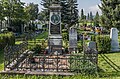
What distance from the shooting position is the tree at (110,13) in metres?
36.6

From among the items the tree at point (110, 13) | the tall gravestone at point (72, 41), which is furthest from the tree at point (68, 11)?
the tall gravestone at point (72, 41)

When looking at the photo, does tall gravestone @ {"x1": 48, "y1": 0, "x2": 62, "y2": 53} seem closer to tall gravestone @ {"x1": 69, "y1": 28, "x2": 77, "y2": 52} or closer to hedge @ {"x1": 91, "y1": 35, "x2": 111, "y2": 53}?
tall gravestone @ {"x1": 69, "y1": 28, "x2": 77, "y2": 52}

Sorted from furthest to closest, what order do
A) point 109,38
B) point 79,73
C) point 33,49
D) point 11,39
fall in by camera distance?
point 11,39 < point 109,38 < point 33,49 < point 79,73

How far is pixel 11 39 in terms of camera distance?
2172cm

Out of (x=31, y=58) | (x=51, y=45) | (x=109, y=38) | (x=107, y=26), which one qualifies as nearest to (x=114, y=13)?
(x=107, y=26)

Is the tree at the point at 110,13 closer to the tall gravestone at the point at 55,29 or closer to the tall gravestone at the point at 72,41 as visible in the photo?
the tall gravestone at the point at 72,41

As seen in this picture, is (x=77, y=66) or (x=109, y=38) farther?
(x=109, y=38)

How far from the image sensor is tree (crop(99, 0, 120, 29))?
3656 centimetres

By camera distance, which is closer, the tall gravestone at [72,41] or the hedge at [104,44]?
the hedge at [104,44]

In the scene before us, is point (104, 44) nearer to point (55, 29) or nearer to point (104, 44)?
point (104, 44)

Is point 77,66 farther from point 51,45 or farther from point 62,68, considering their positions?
point 51,45

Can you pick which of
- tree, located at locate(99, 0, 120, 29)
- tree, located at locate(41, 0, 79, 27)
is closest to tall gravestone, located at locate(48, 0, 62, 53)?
tree, located at locate(99, 0, 120, 29)

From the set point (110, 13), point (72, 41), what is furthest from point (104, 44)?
point (110, 13)

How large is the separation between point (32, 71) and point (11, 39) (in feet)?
38.5
